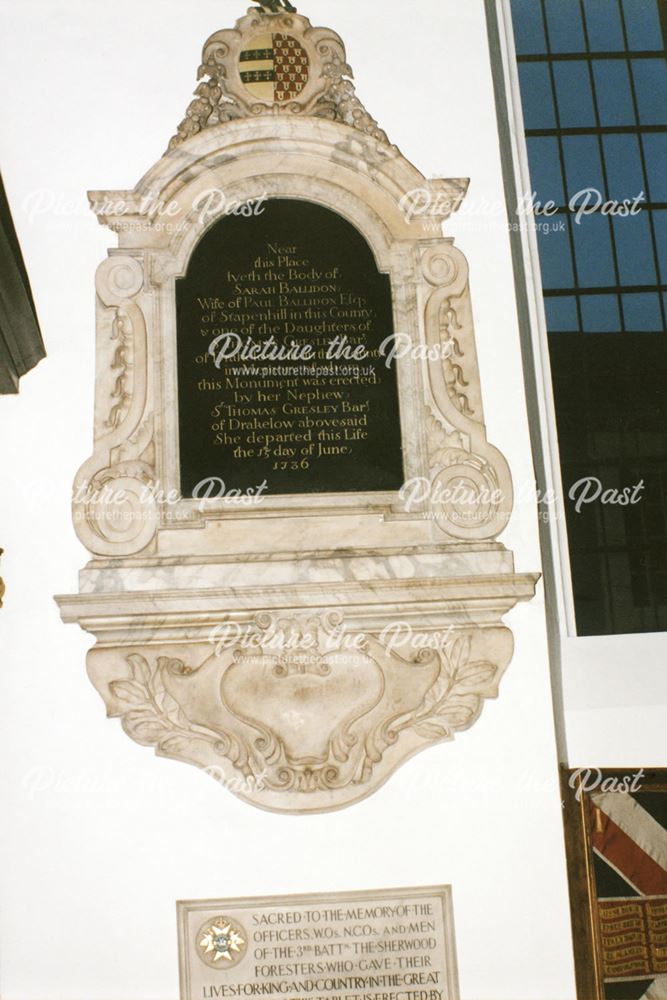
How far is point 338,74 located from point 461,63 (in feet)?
2.23

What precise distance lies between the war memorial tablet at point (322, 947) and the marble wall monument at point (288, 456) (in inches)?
18.0

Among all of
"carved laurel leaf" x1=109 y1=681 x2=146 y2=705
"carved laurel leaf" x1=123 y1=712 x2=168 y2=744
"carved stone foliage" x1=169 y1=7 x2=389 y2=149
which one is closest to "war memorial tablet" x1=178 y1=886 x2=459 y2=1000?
"carved laurel leaf" x1=123 y1=712 x2=168 y2=744

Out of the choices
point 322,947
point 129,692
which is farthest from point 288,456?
point 322,947

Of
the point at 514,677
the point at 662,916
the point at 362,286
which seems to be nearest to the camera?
the point at 662,916

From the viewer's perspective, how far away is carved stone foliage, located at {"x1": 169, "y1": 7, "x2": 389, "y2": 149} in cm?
454

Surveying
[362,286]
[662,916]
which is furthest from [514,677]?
[362,286]

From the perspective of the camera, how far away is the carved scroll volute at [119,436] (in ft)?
13.4

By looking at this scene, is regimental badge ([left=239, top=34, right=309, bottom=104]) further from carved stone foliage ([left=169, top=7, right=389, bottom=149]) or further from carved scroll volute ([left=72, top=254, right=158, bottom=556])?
carved scroll volute ([left=72, top=254, right=158, bottom=556])

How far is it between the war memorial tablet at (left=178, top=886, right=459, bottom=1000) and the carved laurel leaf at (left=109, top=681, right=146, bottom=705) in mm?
897

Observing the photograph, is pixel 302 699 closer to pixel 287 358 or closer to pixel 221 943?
pixel 221 943

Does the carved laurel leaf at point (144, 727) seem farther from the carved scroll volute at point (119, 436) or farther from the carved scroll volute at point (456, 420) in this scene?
the carved scroll volute at point (456, 420)

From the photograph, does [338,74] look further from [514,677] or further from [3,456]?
[514,677]

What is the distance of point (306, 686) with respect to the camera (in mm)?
3967

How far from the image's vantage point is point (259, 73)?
4.61 m
